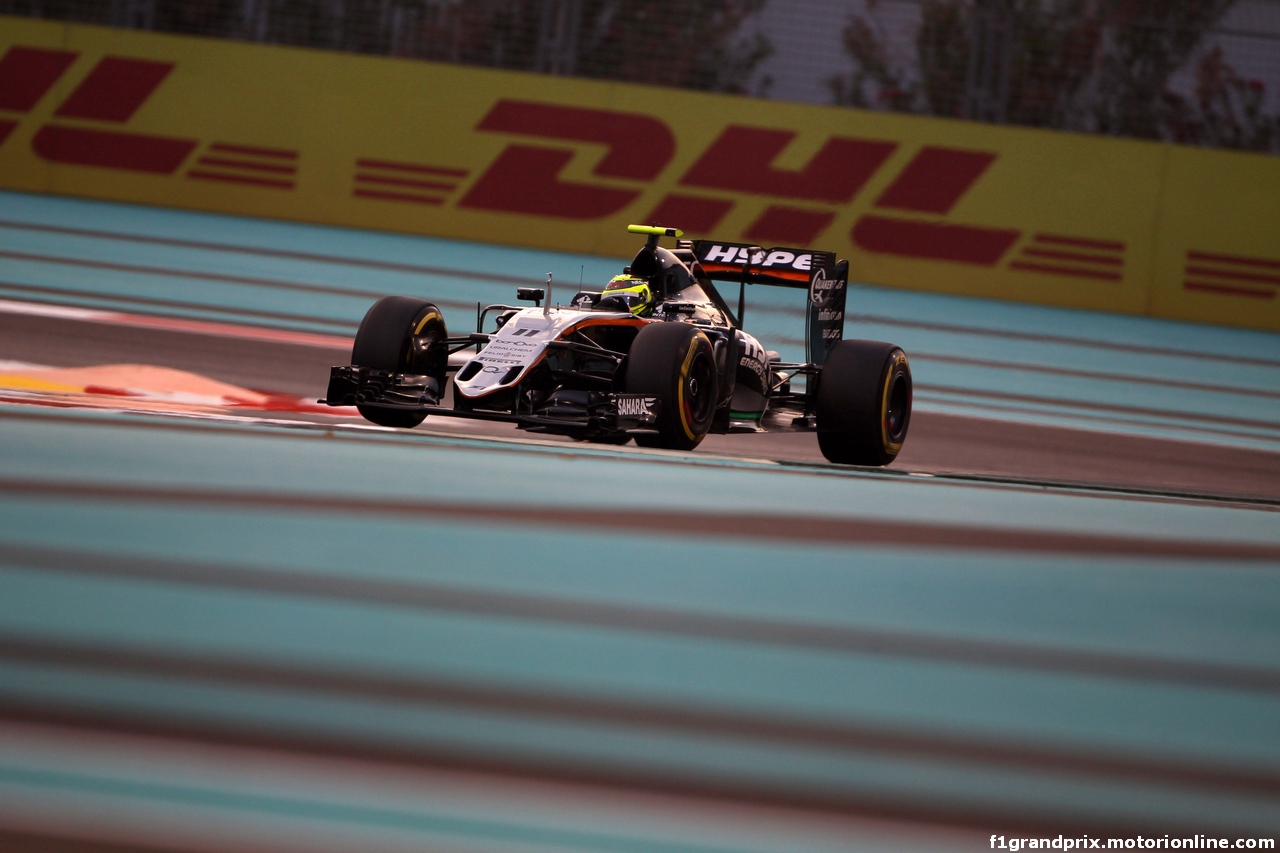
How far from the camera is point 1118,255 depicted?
17.9 meters

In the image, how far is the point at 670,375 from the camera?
6.72m

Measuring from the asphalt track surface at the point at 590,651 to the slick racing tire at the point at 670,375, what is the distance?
167 cm

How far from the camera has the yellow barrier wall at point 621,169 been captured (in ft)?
58.5

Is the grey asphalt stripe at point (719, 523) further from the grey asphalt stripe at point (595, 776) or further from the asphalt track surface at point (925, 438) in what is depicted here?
the asphalt track surface at point (925, 438)

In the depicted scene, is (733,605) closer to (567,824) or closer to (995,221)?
(567,824)

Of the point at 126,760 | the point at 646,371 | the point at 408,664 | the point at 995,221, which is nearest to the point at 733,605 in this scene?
the point at 408,664

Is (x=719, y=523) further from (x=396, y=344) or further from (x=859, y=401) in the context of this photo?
(x=859, y=401)

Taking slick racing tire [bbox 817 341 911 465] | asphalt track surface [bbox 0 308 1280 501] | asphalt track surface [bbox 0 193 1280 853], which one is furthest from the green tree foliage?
asphalt track surface [bbox 0 193 1280 853]

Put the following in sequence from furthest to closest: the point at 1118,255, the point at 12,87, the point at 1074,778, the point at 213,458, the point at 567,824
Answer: the point at 12,87, the point at 1118,255, the point at 213,458, the point at 1074,778, the point at 567,824

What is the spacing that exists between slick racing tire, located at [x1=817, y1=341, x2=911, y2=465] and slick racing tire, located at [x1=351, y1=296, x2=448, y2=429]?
1911 mm

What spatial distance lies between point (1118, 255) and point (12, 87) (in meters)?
13.4
